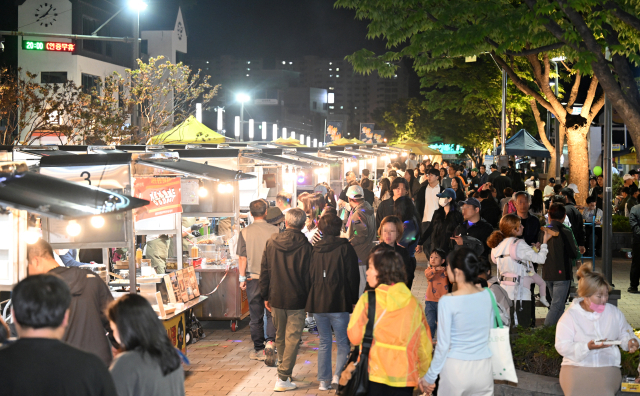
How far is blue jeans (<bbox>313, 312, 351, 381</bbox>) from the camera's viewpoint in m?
7.25

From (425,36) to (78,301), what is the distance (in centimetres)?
678

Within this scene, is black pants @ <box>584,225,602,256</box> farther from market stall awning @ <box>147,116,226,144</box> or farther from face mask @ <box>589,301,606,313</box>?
face mask @ <box>589,301,606,313</box>

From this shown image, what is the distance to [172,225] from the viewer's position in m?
10.1

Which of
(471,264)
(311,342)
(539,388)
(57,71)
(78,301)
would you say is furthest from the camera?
(57,71)

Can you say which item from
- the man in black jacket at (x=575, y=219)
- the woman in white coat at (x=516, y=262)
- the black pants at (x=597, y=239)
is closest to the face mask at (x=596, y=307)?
the woman in white coat at (x=516, y=262)

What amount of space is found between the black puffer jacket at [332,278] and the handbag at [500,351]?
90.0 inches

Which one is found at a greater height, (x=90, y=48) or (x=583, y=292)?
(x=90, y=48)

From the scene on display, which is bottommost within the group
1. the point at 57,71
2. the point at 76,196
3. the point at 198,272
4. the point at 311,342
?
the point at 311,342

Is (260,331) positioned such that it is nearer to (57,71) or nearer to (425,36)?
(425,36)

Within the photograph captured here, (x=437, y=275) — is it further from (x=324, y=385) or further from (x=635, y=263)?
(x=635, y=263)

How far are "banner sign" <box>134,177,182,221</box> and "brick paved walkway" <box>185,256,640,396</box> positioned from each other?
79.2 inches

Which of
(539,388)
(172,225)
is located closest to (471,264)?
(539,388)

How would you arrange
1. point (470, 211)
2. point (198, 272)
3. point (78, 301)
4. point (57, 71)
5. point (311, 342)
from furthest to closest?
point (57, 71) → point (198, 272) → point (311, 342) → point (470, 211) → point (78, 301)

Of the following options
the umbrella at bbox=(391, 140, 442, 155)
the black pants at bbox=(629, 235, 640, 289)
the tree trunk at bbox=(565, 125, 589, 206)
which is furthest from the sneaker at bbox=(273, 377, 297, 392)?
the umbrella at bbox=(391, 140, 442, 155)
